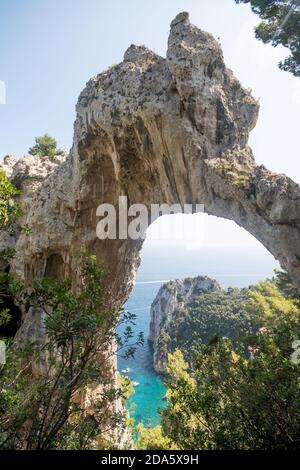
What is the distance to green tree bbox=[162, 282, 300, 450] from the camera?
6.43 meters

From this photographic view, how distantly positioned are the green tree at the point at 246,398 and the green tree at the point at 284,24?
943 centimetres

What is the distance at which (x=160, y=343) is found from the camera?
2277 inches

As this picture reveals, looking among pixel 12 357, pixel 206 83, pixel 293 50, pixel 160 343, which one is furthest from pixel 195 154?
pixel 160 343

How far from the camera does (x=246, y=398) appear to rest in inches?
277

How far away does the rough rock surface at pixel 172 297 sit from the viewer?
69.6m

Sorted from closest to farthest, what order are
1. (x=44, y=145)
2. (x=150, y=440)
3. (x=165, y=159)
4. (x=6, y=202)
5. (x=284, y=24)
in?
(x=6, y=202) < (x=284, y=24) < (x=165, y=159) < (x=150, y=440) < (x=44, y=145)

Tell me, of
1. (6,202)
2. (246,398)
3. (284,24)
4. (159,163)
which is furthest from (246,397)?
(284,24)

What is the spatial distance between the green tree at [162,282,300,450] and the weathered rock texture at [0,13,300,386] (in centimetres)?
248

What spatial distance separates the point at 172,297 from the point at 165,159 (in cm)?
5911

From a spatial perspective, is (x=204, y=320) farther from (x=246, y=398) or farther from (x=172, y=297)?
(x=246, y=398)

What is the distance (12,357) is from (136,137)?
10.6 meters

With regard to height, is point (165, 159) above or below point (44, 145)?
below
